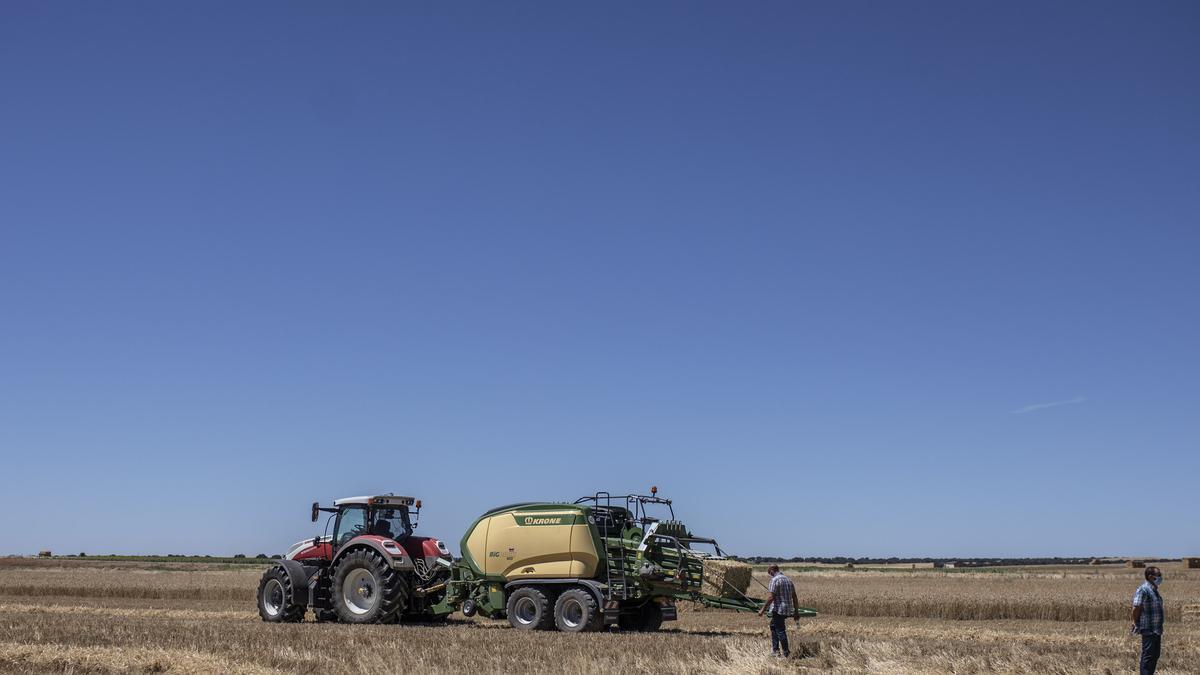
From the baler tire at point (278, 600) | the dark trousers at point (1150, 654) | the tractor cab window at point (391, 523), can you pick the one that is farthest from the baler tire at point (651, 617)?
the dark trousers at point (1150, 654)

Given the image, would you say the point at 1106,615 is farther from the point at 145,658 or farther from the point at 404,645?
the point at 145,658

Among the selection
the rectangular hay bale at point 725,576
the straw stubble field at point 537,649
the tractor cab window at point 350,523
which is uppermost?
the tractor cab window at point 350,523

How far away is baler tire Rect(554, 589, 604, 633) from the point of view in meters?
20.4

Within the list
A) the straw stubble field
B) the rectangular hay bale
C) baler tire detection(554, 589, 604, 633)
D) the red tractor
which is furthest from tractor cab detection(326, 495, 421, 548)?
the rectangular hay bale

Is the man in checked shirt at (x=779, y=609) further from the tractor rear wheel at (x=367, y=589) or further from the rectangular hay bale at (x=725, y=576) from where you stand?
the tractor rear wheel at (x=367, y=589)

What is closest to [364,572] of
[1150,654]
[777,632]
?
[777,632]

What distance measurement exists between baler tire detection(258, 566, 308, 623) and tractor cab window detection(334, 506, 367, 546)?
4.62 ft

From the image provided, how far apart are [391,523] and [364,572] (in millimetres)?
1467

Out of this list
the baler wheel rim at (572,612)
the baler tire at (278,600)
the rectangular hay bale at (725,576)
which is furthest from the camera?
the rectangular hay bale at (725,576)

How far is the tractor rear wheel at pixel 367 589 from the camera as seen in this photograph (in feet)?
72.3

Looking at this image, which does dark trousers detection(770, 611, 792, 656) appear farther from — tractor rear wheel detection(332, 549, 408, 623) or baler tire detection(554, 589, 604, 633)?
tractor rear wheel detection(332, 549, 408, 623)

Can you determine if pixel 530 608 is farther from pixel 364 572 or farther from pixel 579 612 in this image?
pixel 364 572

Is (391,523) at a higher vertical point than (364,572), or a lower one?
higher

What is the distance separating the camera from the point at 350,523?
78.3 feet
